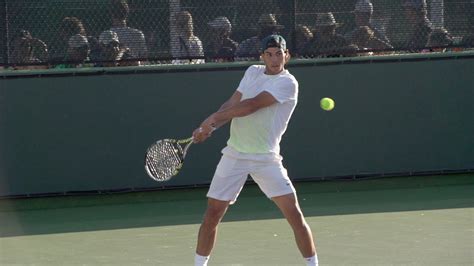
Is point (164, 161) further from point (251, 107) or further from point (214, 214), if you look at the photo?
point (251, 107)

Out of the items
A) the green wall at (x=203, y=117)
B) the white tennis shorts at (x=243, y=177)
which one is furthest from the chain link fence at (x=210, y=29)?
the white tennis shorts at (x=243, y=177)

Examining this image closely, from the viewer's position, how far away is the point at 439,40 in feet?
33.6

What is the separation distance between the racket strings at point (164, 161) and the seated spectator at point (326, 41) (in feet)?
12.4

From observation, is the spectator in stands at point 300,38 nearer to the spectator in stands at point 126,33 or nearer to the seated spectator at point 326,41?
the seated spectator at point 326,41

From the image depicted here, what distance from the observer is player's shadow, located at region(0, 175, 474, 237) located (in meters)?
8.75

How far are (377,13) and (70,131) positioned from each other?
321 cm

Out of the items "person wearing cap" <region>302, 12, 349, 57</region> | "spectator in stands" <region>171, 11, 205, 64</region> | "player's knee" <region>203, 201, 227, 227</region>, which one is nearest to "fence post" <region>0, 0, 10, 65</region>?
"spectator in stands" <region>171, 11, 205, 64</region>

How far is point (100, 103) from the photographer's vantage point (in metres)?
9.54

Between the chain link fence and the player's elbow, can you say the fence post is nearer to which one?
the chain link fence

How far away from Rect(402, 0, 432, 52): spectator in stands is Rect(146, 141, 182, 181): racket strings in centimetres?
435

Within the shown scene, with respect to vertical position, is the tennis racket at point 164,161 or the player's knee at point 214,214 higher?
the tennis racket at point 164,161

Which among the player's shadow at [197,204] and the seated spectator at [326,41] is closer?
the player's shadow at [197,204]

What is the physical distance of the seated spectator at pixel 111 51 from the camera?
957cm

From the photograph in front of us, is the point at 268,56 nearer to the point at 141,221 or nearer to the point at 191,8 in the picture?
the point at 141,221
